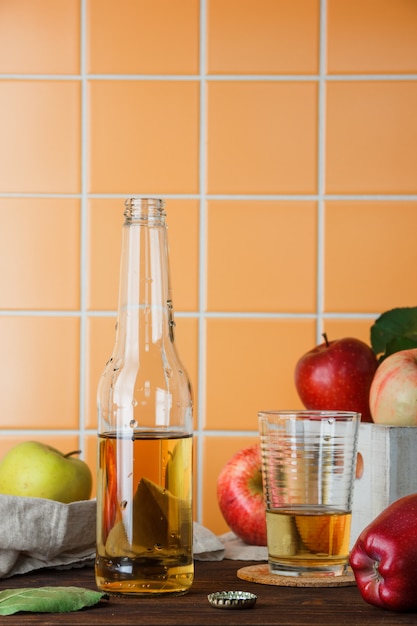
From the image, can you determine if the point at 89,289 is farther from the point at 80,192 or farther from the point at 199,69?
the point at 199,69

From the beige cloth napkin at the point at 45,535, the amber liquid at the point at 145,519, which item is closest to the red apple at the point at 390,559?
the amber liquid at the point at 145,519

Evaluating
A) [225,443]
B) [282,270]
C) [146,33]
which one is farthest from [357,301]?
[146,33]

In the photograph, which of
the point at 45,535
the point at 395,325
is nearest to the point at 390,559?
the point at 45,535

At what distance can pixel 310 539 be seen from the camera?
0.79 metres

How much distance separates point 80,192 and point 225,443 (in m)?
0.45

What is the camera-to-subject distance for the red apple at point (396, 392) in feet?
Answer: 3.03

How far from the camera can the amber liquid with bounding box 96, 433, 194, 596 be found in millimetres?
729

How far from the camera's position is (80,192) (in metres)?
1.48

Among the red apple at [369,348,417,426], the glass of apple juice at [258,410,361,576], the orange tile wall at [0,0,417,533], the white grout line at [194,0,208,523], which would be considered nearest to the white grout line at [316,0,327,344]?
the orange tile wall at [0,0,417,533]

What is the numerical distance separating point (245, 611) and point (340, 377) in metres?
0.47

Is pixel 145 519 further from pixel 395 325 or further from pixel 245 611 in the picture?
pixel 395 325

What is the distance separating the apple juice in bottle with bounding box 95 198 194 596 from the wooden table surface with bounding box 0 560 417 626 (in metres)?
0.03

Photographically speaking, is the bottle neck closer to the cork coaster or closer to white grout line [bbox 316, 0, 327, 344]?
the cork coaster

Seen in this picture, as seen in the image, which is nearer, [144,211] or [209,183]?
[144,211]
